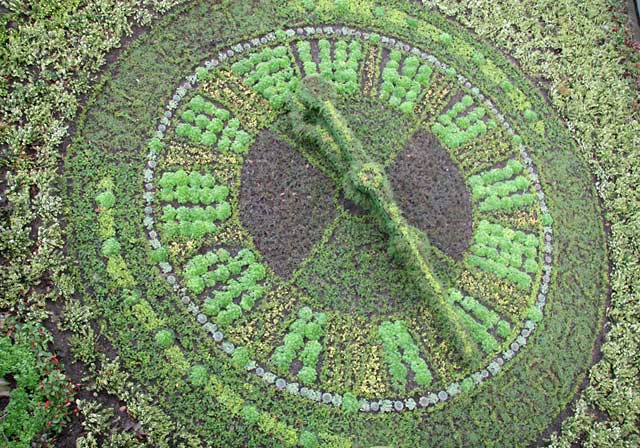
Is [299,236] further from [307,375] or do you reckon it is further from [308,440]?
[308,440]

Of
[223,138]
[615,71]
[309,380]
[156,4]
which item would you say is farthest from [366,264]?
[615,71]

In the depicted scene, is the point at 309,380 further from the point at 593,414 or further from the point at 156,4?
the point at 156,4

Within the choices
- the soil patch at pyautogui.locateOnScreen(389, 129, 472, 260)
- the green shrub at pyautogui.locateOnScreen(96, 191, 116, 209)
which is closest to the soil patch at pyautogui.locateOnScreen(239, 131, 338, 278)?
the soil patch at pyautogui.locateOnScreen(389, 129, 472, 260)

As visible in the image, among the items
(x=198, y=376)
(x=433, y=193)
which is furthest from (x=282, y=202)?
(x=198, y=376)

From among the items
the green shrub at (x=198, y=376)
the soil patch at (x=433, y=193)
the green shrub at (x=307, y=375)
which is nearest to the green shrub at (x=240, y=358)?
the green shrub at (x=198, y=376)

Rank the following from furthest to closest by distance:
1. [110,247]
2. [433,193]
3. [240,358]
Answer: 1. [433,193]
2. [110,247]
3. [240,358]

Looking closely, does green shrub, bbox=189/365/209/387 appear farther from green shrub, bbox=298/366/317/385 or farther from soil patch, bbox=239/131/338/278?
soil patch, bbox=239/131/338/278
